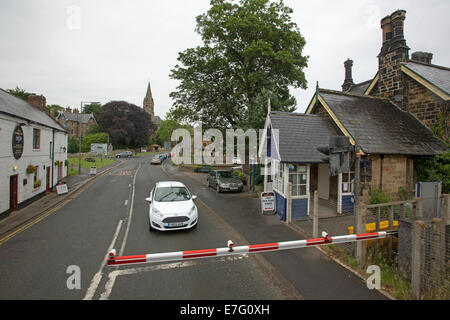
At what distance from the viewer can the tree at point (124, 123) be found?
63347mm

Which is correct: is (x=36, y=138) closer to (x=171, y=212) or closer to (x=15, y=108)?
(x=15, y=108)

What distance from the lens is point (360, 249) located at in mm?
6059

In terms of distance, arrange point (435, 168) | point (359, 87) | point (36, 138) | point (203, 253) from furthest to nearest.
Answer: point (359, 87), point (36, 138), point (435, 168), point (203, 253)

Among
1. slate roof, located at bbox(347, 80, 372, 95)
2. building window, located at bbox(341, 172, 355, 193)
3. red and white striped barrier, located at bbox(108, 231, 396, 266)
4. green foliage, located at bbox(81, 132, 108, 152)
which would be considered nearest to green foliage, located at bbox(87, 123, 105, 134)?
green foliage, located at bbox(81, 132, 108, 152)

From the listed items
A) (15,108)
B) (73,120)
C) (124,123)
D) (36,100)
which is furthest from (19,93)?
(15,108)

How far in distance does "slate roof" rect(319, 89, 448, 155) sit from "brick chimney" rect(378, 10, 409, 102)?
108 cm

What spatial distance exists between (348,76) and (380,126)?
59.3ft

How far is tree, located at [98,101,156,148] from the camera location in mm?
63347

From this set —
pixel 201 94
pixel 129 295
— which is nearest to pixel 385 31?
pixel 201 94

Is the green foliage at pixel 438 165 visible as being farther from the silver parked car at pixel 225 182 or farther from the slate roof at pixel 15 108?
the slate roof at pixel 15 108

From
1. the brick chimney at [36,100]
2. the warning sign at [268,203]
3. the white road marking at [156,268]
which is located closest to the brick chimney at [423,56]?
the warning sign at [268,203]

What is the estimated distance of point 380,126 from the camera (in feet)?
38.8
